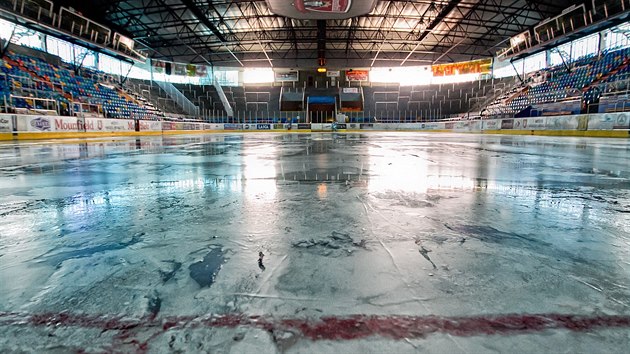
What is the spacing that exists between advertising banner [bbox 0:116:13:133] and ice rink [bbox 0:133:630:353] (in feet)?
48.8

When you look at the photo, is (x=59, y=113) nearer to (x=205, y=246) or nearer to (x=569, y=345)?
(x=205, y=246)

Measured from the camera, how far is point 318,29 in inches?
961

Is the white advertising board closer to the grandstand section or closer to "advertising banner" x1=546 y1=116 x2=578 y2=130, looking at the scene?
A: "advertising banner" x1=546 y1=116 x2=578 y2=130

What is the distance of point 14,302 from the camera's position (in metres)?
0.92

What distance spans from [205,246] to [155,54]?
130ft

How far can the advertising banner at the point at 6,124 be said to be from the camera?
40.5ft

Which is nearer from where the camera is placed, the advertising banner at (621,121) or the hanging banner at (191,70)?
the advertising banner at (621,121)

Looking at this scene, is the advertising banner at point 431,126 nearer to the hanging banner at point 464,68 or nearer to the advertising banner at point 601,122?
the hanging banner at point 464,68

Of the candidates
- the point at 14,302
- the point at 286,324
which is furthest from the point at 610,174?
the point at 14,302

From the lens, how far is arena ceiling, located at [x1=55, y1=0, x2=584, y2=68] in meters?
21.6

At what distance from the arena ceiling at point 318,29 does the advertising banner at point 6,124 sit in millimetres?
11536

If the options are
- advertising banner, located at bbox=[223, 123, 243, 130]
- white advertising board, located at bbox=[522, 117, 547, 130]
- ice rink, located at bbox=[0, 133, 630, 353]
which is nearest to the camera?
ice rink, located at bbox=[0, 133, 630, 353]

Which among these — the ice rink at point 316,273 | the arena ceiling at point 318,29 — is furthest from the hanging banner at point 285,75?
the ice rink at point 316,273

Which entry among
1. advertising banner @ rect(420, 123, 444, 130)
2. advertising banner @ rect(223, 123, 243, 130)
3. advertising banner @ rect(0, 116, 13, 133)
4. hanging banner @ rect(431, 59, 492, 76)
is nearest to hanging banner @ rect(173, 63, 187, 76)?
advertising banner @ rect(223, 123, 243, 130)
